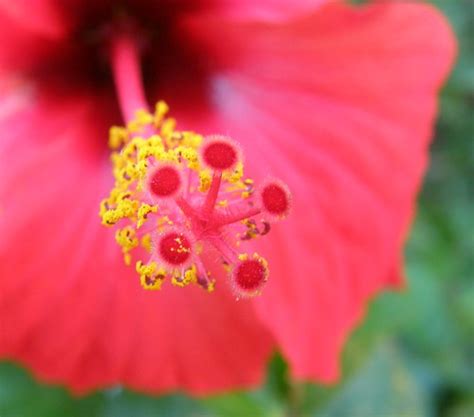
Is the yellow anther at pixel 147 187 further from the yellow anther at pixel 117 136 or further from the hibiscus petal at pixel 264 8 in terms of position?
the hibiscus petal at pixel 264 8

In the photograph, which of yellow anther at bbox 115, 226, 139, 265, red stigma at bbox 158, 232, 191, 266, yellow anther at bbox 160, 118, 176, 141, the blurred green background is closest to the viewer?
red stigma at bbox 158, 232, 191, 266

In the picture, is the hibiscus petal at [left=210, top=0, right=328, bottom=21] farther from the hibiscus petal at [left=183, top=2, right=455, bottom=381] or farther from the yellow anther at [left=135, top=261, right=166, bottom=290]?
the yellow anther at [left=135, top=261, right=166, bottom=290]

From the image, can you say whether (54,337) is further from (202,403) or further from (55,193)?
(202,403)

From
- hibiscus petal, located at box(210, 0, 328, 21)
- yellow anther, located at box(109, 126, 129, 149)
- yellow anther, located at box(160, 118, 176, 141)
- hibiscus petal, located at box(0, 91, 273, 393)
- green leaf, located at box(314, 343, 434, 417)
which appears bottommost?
green leaf, located at box(314, 343, 434, 417)

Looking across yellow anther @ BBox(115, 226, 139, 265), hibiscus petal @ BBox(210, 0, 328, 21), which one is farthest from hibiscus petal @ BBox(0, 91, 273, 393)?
hibiscus petal @ BBox(210, 0, 328, 21)

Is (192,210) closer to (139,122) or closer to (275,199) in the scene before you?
(275,199)

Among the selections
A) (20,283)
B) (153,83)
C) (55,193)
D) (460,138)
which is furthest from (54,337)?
(460,138)

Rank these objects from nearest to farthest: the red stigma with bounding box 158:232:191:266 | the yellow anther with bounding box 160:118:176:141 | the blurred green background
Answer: the red stigma with bounding box 158:232:191:266 → the yellow anther with bounding box 160:118:176:141 → the blurred green background

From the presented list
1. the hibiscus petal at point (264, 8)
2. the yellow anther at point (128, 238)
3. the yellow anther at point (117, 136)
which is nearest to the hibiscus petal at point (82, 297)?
the yellow anther at point (117, 136)
